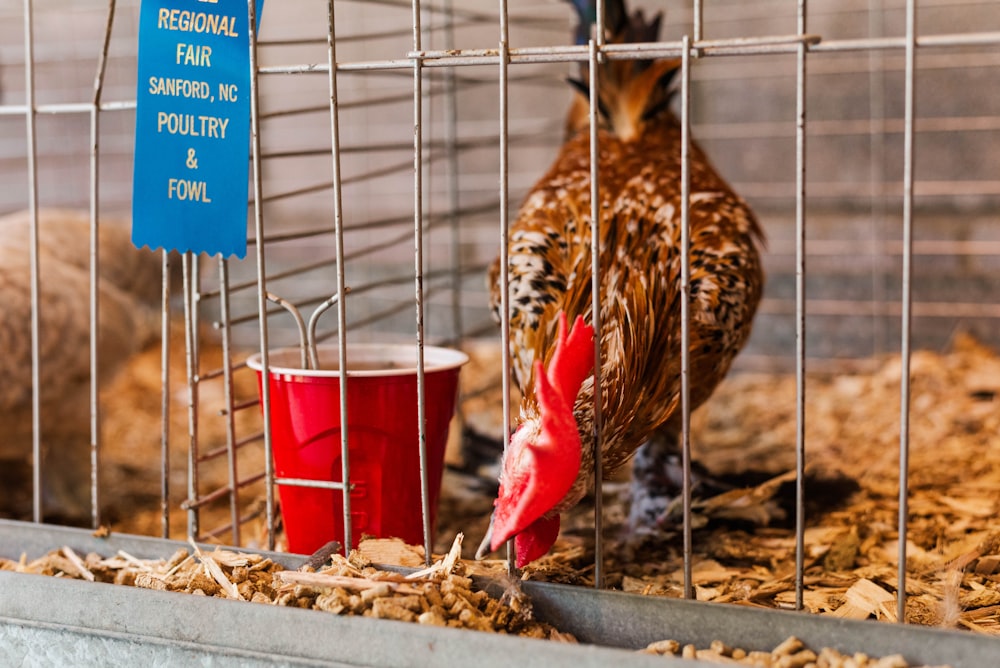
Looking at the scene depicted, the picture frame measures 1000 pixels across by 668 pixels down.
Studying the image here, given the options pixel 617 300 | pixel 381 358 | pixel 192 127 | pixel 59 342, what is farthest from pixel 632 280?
pixel 59 342

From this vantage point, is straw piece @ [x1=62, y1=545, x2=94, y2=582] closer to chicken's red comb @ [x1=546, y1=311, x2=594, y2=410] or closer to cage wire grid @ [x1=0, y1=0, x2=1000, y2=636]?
cage wire grid @ [x1=0, y1=0, x2=1000, y2=636]

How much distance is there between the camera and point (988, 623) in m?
1.66

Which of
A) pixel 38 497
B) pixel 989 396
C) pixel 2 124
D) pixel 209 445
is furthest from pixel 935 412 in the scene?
pixel 2 124

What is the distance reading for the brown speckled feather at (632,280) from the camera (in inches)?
69.8

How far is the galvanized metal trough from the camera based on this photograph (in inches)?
52.2

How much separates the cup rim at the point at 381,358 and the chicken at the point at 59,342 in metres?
0.79

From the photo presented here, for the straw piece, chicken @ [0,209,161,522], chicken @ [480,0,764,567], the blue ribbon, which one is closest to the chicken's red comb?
chicken @ [480,0,764,567]

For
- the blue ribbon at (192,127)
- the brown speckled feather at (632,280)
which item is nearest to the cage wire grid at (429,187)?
the blue ribbon at (192,127)

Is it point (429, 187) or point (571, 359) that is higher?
point (429, 187)

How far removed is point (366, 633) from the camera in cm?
139

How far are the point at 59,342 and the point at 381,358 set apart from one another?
38.0 inches

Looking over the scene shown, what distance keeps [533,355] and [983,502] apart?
129 centimetres

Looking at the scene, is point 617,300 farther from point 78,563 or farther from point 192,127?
point 78,563

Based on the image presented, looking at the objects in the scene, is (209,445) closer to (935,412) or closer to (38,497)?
(38,497)
